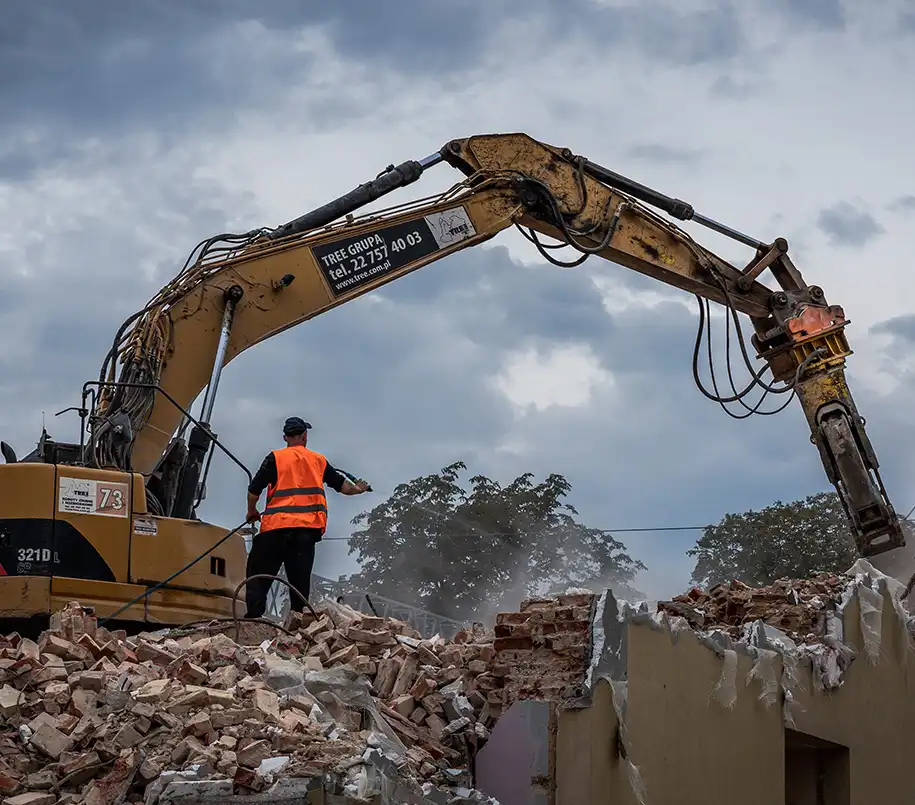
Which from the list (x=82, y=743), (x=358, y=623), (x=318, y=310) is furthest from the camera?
(x=318, y=310)

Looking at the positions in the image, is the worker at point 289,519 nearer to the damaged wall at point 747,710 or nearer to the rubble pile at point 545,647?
the rubble pile at point 545,647

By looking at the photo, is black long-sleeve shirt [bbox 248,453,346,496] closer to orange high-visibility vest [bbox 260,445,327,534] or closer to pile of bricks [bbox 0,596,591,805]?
orange high-visibility vest [bbox 260,445,327,534]

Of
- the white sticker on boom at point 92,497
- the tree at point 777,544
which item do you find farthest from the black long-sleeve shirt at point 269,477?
the tree at point 777,544

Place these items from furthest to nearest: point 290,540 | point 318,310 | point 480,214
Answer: point 480,214
point 318,310
point 290,540

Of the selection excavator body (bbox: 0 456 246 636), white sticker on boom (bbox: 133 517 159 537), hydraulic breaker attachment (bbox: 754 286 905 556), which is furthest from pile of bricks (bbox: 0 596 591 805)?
hydraulic breaker attachment (bbox: 754 286 905 556)

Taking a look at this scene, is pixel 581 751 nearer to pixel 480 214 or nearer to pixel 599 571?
pixel 480 214

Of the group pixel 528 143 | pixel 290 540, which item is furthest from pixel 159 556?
pixel 528 143

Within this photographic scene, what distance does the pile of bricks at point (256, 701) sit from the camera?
658 centimetres

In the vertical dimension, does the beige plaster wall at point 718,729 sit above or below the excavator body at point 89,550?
below

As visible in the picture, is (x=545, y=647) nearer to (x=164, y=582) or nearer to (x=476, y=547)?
(x=164, y=582)

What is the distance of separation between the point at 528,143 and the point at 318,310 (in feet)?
8.78

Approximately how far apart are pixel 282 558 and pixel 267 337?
1.88 metres

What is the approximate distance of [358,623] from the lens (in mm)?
8797

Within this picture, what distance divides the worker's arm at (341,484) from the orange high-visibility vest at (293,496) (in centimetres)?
15
